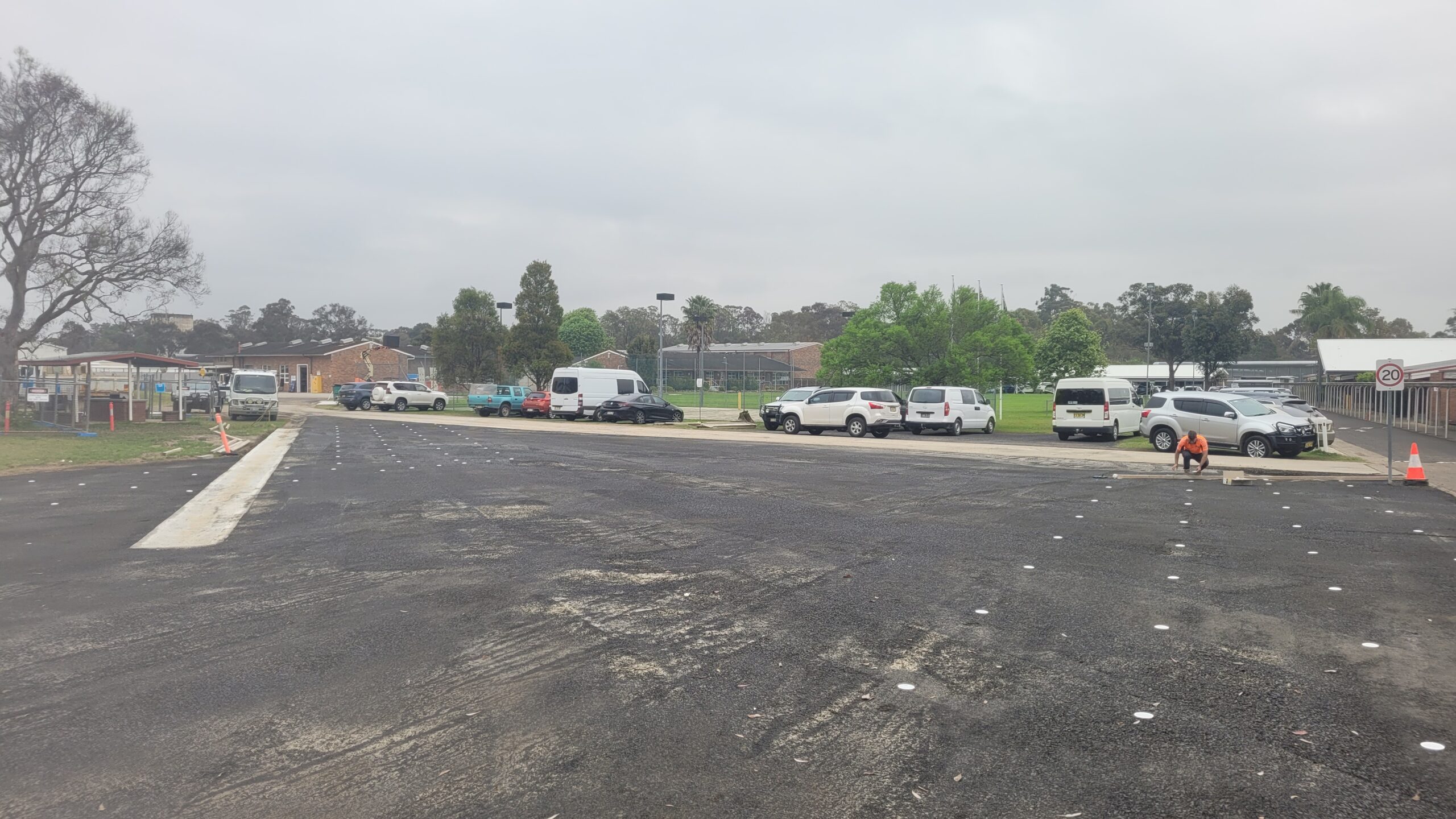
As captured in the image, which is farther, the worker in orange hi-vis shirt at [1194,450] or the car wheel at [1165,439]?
the car wheel at [1165,439]

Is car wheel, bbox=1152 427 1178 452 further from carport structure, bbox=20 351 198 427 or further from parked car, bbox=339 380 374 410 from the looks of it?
parked car, bbox=339 380 374 410

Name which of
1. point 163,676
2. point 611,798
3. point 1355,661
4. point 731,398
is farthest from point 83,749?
point 731,398

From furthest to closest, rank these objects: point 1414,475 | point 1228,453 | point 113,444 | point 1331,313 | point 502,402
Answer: point 1331,313, point 502,402, point 113,444, point 1228,453, point 1414,475

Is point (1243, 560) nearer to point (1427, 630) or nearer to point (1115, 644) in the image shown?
point (1427, 630)

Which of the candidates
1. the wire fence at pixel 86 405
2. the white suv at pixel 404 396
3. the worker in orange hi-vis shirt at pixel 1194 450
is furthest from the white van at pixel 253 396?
the worker in orange hi-vis shirt at pixel 1194 450

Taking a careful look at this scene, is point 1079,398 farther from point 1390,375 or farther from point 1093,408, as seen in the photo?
point 1390,375

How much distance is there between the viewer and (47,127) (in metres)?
33.9

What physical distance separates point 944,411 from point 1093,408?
4.95m

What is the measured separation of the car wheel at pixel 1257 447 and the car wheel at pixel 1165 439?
184 cm

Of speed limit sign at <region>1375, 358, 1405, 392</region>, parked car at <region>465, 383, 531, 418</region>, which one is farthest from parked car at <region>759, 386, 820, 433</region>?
speed limit sign at <region>1375, 358, 1405, 392</region>

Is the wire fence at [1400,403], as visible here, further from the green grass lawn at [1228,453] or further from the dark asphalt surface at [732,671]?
the dark asphalt surface at [732,671]

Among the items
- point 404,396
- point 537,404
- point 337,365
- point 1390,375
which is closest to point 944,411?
point 1390,375

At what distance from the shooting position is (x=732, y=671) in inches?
232

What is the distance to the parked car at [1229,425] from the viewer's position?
75.5 feet
